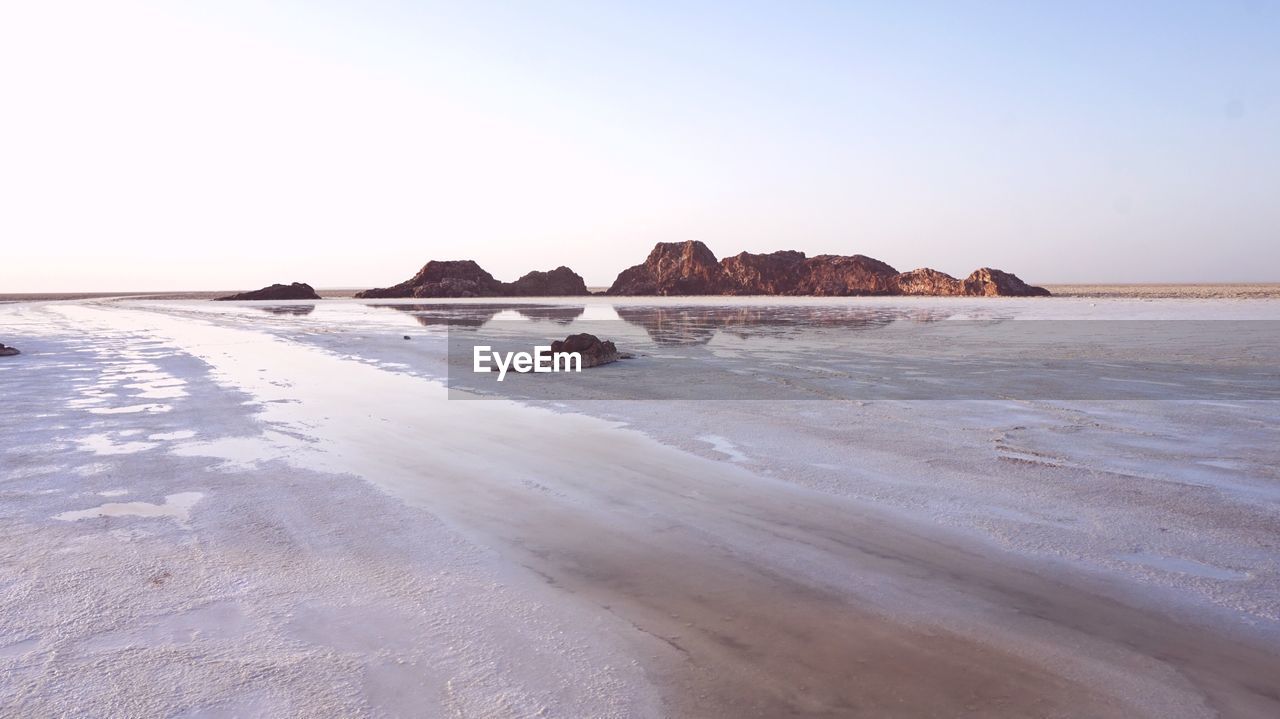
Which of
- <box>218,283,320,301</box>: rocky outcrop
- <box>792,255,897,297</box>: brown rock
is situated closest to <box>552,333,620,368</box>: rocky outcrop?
<box>792,255,897,297</box>: brown rock

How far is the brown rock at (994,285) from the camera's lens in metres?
76.2

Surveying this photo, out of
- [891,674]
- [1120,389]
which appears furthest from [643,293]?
[891,674]

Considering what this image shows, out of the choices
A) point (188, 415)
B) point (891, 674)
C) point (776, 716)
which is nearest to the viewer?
point (776, 716)

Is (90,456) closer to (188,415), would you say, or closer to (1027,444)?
(188,415)

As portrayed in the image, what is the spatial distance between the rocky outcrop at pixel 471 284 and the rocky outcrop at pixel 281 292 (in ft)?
21.8

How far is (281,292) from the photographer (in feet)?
307

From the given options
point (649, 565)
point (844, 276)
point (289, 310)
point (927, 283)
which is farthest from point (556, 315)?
point (844, 276)

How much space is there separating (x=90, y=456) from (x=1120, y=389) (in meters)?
11.4

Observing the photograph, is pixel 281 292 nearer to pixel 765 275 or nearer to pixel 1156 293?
pixel 765 275

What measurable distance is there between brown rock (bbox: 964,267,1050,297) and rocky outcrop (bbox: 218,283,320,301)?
2967 inches

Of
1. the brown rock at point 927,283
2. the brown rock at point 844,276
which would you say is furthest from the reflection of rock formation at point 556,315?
the brown rock at point 844,276

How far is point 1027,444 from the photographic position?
6855mm

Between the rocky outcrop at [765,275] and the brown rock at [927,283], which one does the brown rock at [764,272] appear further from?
the brown rock at [927,283]

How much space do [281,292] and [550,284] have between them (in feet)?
119
